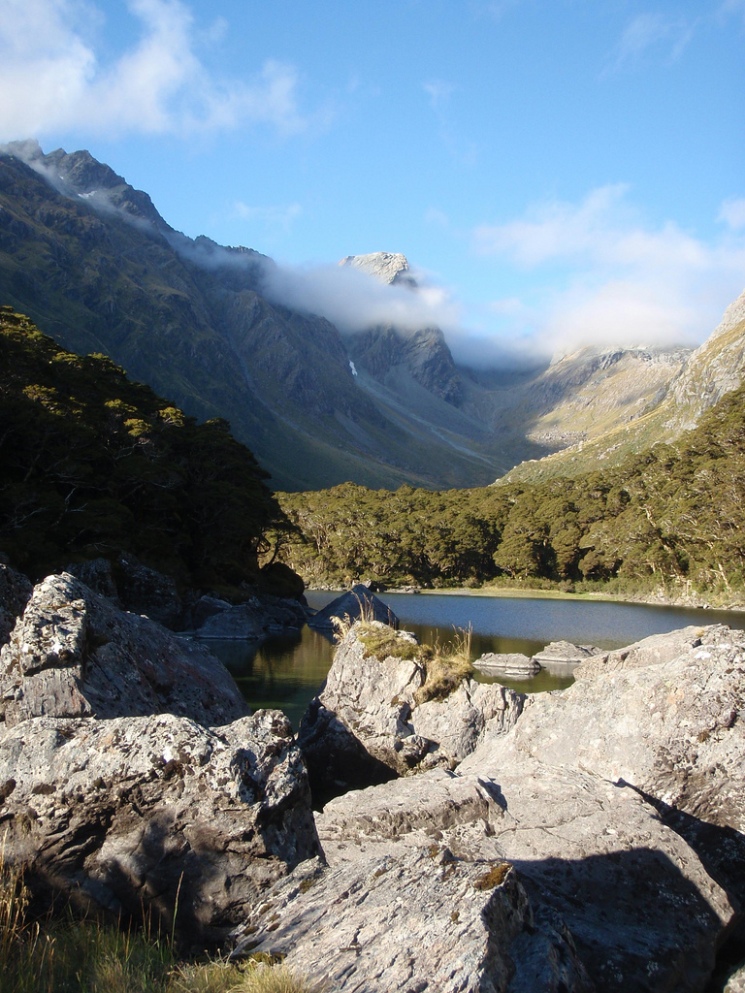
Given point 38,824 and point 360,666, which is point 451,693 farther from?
point 38,824

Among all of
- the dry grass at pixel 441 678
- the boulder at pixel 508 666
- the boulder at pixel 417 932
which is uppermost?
the boulder at pixel 417 932

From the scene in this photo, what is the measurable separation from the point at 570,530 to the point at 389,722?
77.4 metres

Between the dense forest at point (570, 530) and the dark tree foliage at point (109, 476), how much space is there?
17.9 metres

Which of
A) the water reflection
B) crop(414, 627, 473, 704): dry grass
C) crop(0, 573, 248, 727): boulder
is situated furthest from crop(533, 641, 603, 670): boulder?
crop(0, 573, 248, 727): boulder

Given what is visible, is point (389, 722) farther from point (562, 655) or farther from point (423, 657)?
point (562, 655)

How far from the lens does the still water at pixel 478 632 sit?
28.1 meters

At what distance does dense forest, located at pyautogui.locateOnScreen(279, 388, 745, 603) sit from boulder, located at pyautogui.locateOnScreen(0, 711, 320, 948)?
221ft

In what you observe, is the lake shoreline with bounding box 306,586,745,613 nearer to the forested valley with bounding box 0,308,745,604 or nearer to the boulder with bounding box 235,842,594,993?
the forested valley with bounding box 0,308,745,604

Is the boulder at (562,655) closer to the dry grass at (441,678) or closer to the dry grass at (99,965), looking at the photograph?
the dry grass at (441,678)

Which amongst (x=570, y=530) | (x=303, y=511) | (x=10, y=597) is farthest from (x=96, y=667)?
(x=303, y=511)

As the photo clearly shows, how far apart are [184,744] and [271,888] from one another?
50.3 inches

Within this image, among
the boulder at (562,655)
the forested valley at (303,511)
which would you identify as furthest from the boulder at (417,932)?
the boulder at (562,655)

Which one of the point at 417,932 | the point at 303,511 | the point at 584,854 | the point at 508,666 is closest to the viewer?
the point at 417,932

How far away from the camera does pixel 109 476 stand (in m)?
42.9
